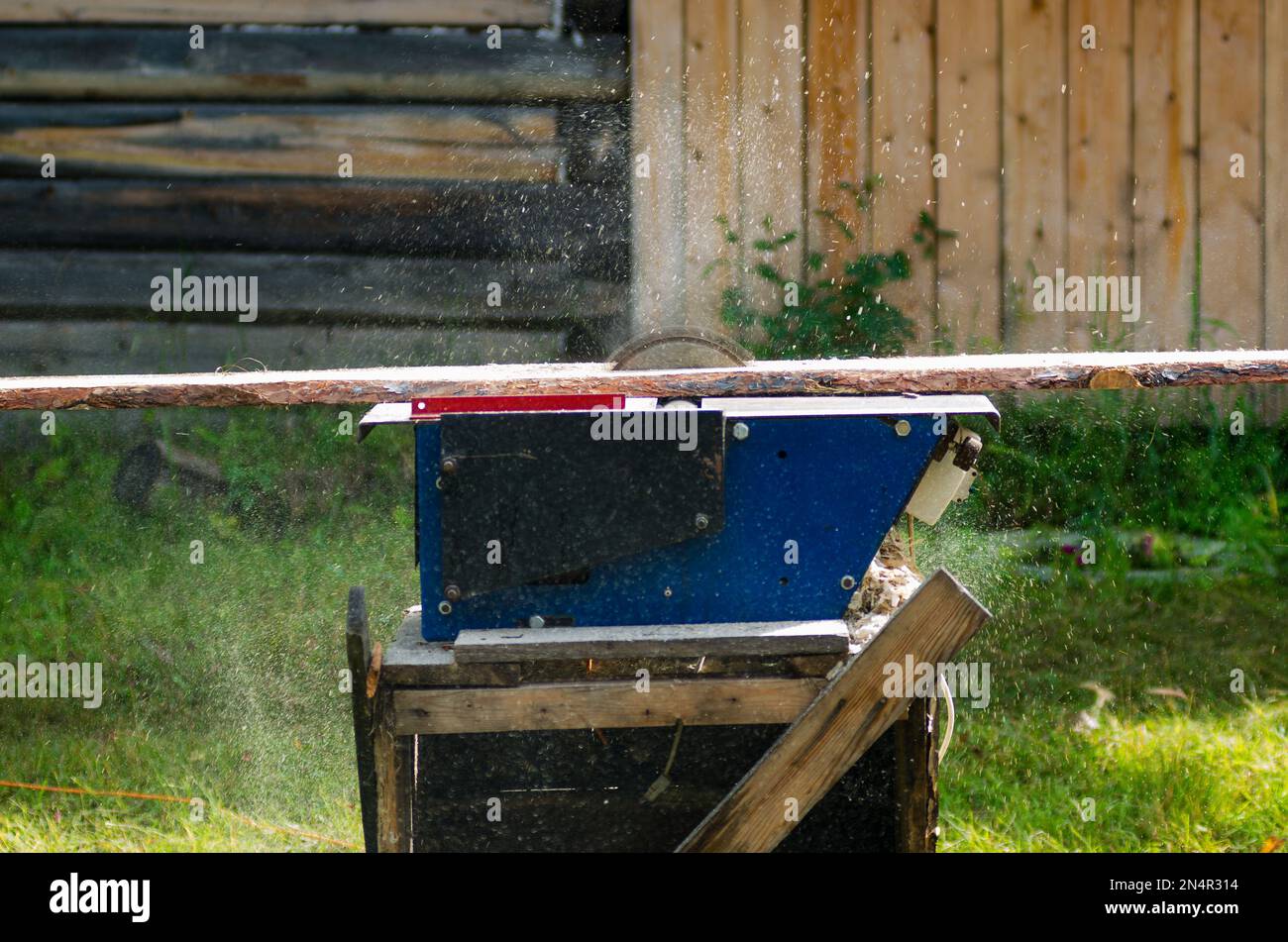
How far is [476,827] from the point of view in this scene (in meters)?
2.74

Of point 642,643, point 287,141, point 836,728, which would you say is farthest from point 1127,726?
point 287,141

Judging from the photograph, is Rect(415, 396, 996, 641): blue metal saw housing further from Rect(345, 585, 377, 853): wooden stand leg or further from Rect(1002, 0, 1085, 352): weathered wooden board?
Rect(1002, 0, 1085, 352): weathered wooden board

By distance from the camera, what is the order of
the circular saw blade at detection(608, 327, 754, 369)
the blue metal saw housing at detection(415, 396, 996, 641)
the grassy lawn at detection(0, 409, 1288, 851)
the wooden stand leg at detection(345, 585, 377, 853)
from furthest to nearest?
the grassy lawn at detection(0, 409, 1288, 851) → the circular saw blade at detection(608, 327, 754, 369) → the blue metal saw housing at detection(415, 396, 996, 641) → the wooden stand leg at detection(345, 585, 377, 853)

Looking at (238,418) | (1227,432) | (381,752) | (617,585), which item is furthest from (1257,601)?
(238,418)

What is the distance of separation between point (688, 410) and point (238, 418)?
3.99 meters

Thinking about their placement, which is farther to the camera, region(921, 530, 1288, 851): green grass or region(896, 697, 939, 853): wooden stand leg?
region(921, 530, 1288, 851): green grass


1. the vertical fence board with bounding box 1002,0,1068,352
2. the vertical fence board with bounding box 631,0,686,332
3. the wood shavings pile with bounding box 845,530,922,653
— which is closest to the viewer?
the wood shavings pile with bounding box 845,530,922,653

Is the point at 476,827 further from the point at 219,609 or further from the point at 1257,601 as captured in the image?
the point at 1257,601

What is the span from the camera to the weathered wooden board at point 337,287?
6043 millimetres

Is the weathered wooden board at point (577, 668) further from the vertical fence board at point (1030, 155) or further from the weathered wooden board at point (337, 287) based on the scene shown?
the vertical fence board at point (1030, 155)

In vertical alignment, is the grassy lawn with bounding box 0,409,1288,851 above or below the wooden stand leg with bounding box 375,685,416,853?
below

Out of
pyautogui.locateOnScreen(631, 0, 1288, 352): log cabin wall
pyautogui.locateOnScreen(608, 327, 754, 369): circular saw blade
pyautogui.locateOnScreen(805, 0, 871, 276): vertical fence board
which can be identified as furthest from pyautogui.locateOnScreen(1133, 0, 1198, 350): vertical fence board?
pyautogui.locateOnScreen(608, 327, 754, 369): circular saw blade

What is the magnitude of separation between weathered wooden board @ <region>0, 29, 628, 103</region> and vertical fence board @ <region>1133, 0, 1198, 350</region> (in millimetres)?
2287

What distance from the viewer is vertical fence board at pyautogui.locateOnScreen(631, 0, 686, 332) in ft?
19.3
